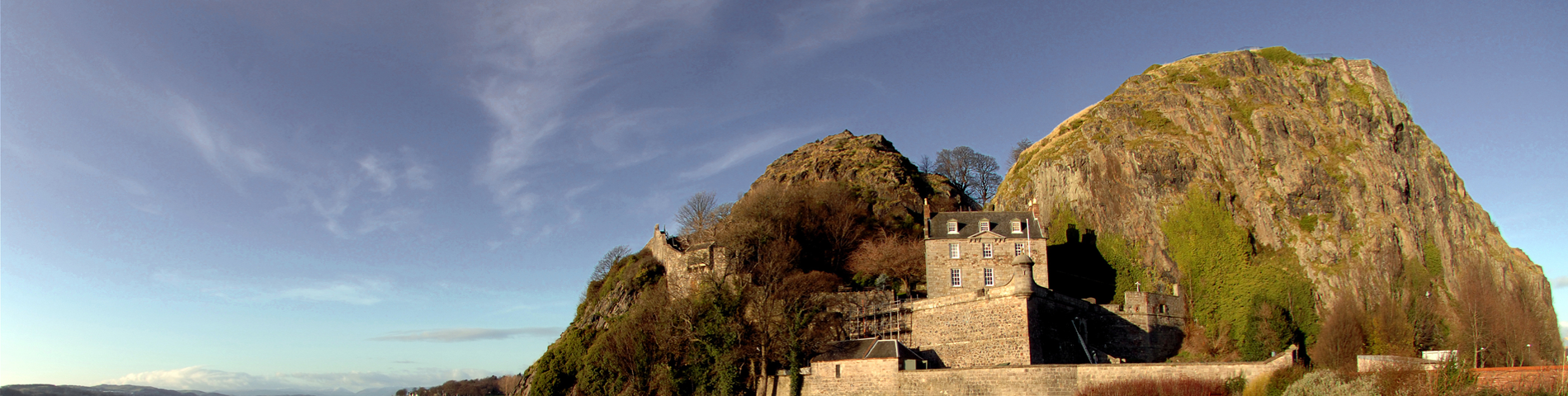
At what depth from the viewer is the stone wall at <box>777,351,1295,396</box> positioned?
2448 cm

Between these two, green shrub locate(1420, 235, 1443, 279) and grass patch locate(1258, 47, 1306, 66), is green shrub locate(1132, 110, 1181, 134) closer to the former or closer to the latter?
grass patch locate(1258, 47, 1306, 66)

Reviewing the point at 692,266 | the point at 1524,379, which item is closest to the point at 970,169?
the point at 692,266

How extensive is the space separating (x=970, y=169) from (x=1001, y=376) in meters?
47.0

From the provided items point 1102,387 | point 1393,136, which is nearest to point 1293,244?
point 1393,136

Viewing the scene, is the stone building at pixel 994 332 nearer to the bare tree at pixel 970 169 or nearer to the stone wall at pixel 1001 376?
the stone wall at pixel 1001 376

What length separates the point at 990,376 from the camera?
27.7 meters

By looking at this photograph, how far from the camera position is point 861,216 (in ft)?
162

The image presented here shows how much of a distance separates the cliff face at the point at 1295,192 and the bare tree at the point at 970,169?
23.5 m

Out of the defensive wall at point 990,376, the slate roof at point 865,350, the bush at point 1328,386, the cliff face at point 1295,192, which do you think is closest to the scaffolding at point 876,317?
the slate roof at point 865,350

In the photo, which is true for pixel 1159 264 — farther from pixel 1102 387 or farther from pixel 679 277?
pixel 679 277

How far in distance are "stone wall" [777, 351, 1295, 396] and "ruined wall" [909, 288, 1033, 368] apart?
9.43 ft

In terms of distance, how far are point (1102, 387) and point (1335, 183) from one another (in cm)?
2227

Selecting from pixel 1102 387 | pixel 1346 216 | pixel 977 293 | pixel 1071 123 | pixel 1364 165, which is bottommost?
pixel 1102 387

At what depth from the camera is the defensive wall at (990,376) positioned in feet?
80.4
